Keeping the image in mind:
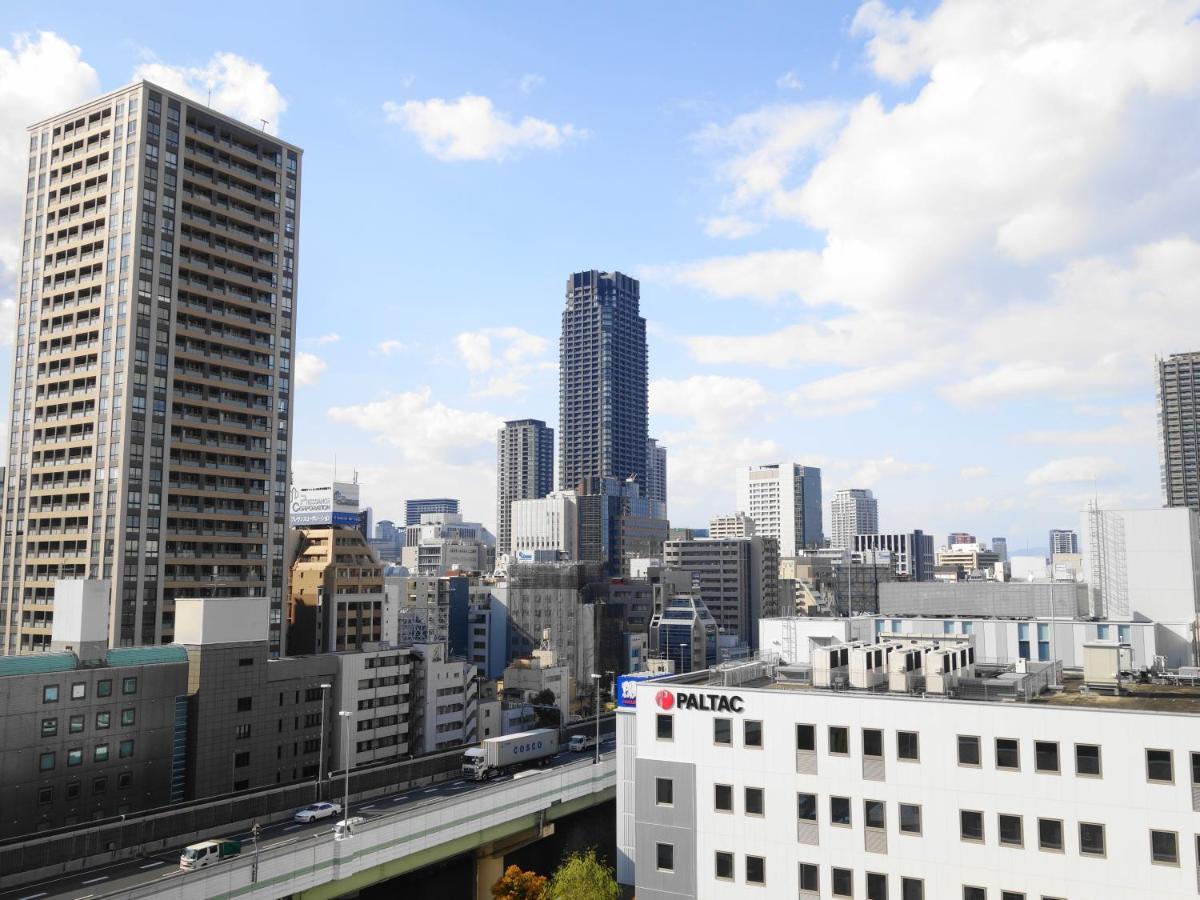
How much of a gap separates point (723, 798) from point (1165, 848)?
19.7 m

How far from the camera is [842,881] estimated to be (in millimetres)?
43156

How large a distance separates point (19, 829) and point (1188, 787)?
79.6 metres

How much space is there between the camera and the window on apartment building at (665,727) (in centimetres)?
4859

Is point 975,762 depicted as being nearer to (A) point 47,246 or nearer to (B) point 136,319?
(B) point 136,319

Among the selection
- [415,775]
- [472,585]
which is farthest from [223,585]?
[472,585]

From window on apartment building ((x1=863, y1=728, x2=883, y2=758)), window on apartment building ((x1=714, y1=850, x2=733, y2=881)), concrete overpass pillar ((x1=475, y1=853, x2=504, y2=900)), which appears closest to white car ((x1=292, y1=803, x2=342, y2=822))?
concrete overpass pillar ((x1=475, y1=853, x2=504, y2=900))

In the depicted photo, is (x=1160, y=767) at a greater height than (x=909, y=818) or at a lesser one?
greater

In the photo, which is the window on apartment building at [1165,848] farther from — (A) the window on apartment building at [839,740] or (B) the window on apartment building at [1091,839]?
(A) the window on apartment building at [839,740]

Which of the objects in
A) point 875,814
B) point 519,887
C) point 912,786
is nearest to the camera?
point 912,786

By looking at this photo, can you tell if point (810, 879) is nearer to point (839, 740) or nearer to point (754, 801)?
point (754, 801)

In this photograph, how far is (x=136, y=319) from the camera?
10931 cm

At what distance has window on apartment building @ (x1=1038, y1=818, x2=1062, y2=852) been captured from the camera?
A: 128ft

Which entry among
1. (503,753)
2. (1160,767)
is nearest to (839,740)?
(1160,767)

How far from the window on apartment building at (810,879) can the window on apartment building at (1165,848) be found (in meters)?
14.5
